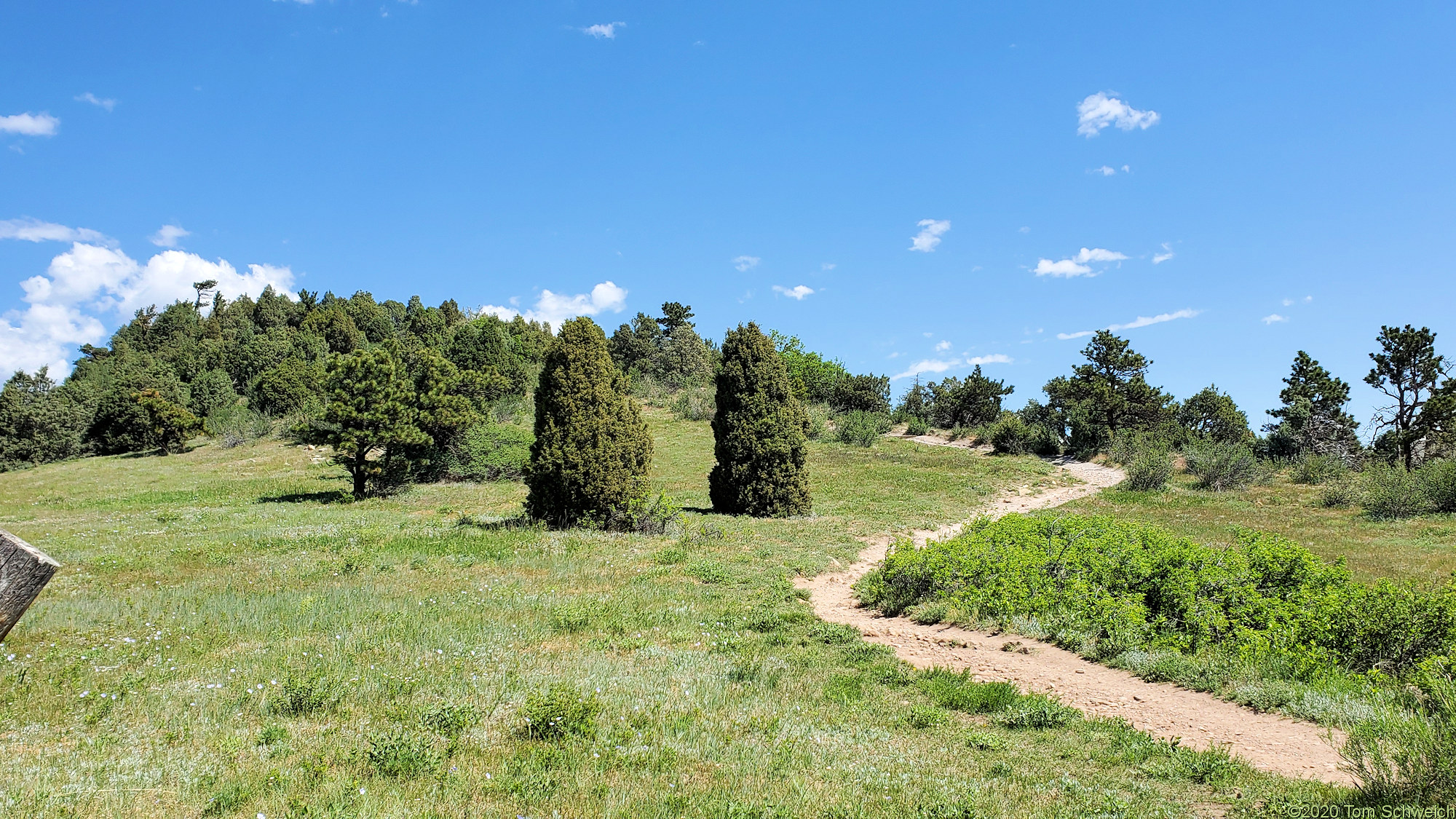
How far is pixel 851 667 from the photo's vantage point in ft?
23.1

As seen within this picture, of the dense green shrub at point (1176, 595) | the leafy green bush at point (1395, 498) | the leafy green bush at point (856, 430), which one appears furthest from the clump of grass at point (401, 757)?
the leafy green bush at point (856, 430)

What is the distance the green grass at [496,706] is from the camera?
12.9ft

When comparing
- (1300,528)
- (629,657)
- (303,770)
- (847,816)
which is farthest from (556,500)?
(1300,528)

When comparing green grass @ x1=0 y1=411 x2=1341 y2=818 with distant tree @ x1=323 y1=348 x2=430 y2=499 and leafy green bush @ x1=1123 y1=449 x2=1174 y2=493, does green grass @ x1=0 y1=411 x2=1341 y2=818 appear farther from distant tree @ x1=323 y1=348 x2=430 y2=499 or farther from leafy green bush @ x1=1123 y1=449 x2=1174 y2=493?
leafy green bush @ x1=1123 y1=449 x2=1174 y2=493

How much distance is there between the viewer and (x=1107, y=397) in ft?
159

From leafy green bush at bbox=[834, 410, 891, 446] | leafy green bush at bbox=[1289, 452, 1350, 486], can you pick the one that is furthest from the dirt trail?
leafy green bush at bbox=[834, 410, 891, 446]

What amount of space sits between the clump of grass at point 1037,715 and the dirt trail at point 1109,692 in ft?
1.37

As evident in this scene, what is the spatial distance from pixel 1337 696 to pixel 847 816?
205 inches

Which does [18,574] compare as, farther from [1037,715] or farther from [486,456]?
[486,456]

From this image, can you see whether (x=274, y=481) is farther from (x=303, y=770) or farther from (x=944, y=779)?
(x=944, y=779)

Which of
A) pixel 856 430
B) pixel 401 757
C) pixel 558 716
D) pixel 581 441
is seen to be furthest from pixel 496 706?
pixel 856 430

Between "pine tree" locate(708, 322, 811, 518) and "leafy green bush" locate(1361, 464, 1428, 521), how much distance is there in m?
18.5

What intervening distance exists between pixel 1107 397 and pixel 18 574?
5462cm

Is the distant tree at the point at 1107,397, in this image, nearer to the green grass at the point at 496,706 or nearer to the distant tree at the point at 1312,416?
the distant tree at the point at 1312,416
